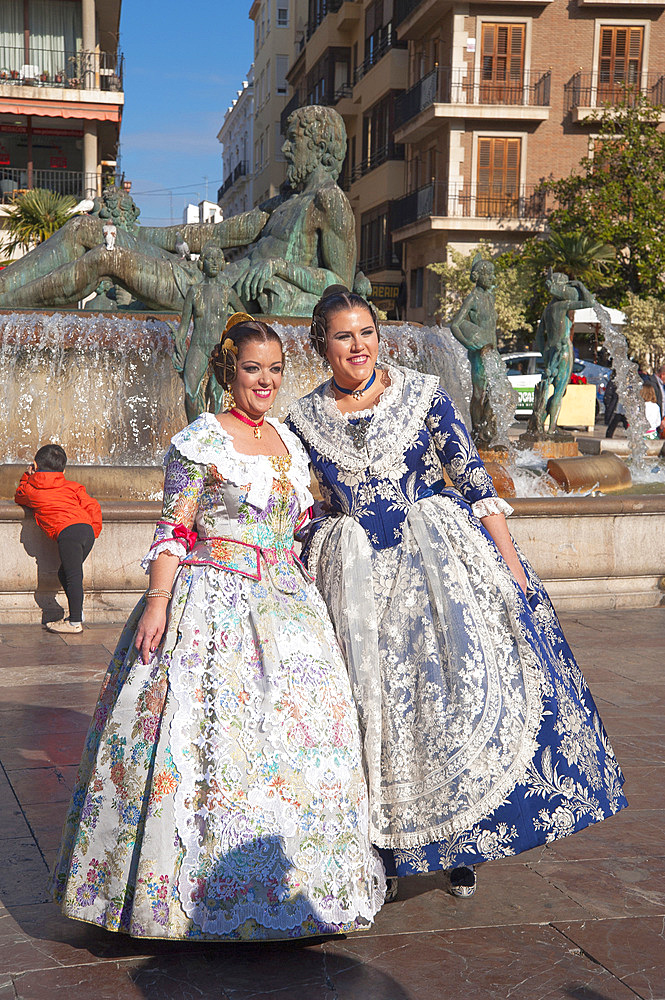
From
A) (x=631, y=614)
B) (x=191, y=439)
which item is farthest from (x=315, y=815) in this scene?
(x=631, y=614)

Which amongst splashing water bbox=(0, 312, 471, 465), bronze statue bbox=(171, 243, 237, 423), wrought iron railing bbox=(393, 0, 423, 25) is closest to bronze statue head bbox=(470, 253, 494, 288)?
splashing water bbox=(0, 312, 471, 465)

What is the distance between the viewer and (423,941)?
3.10 m

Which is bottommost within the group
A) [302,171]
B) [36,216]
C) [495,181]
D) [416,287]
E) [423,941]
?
[423,941]

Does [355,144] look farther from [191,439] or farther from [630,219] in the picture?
[191,439]

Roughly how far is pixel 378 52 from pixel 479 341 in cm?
3483

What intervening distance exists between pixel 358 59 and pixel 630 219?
746 inches

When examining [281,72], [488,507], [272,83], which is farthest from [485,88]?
[488,507]

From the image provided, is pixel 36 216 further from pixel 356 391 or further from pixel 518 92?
pixel 356 391

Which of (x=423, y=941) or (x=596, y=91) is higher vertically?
(x=596, y=91)

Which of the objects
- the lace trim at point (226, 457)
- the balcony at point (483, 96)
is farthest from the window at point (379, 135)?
the lace trim at point (226, 457)

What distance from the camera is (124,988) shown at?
2809 millimetres

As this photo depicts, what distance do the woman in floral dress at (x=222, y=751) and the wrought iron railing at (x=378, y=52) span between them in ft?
133

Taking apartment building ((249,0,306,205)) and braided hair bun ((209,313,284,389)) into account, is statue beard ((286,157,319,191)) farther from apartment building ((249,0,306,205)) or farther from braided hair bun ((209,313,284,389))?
apartment building ((249,0,306,205))

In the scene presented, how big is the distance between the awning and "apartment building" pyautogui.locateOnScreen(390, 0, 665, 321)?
10.1m
